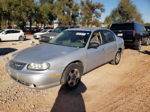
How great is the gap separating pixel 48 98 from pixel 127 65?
4.20m

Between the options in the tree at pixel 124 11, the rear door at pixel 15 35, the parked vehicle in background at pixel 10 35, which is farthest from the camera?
the tree at pixel 124 11

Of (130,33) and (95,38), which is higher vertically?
(130,33)

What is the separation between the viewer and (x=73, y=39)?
4660 millimetres

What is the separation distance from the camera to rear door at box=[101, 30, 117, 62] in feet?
17.2

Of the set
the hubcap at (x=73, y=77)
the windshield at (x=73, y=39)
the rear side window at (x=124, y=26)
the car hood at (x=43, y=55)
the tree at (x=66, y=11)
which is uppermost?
the tree at (x=66, y=11)

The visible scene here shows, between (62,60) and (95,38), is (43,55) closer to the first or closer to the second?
(62,60)

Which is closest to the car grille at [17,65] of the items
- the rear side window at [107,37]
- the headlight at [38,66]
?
the headlight at [38,66]

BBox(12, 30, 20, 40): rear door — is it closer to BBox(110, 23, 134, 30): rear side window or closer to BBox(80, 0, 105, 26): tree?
BBox(110, 23, 134, 30): rear side window

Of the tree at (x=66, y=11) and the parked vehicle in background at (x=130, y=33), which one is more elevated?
the tree at (x=66, y=11)

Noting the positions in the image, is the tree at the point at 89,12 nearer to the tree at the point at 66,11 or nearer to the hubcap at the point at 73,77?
the tree at the point at 66,11

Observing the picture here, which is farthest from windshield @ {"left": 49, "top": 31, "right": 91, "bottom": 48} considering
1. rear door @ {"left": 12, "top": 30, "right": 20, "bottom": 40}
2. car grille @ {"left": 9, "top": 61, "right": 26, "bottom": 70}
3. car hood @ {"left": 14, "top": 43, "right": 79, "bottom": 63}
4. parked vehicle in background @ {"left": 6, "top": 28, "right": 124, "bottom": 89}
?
rear door @ {"left": 12, "top": 30, "right": 20, "bottom": 40}

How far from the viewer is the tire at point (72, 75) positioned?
3.68 m

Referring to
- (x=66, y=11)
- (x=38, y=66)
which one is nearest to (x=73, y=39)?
(x=38, y=66)

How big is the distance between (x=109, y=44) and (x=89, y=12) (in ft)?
110
